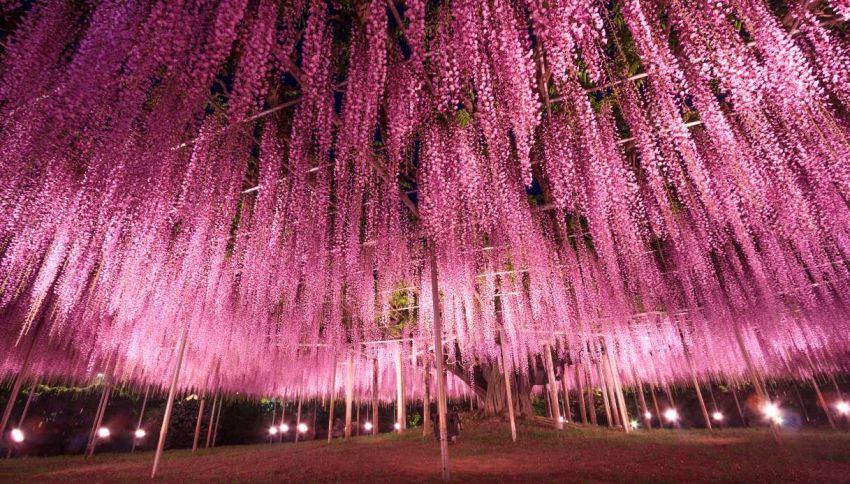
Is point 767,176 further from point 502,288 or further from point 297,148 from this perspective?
point 297,148

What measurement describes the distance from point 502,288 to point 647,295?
4353 mm

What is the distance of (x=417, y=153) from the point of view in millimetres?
5953

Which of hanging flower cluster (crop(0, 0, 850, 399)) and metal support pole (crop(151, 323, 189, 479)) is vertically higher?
hanging flower cluster (crop(0, 0, 850, 399))

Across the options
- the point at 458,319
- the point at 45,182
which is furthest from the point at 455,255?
the point at 45,182

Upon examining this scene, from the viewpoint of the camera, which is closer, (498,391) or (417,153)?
(417,153)

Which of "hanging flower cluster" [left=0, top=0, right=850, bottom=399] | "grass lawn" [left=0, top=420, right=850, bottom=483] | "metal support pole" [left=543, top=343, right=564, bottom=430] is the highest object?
"hanging flower cluster" [left=0, top=0, right=850, bottom=399]

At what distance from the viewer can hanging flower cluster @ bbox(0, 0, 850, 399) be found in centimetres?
384

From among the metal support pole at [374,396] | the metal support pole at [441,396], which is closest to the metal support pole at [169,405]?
the metal support pole at [441,396]

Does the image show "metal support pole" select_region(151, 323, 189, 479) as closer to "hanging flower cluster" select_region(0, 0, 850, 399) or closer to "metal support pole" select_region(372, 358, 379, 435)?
"hanging flower cluster" select_region(0, 0, 850, 399)

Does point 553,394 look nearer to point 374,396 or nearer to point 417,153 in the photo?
point 374,396

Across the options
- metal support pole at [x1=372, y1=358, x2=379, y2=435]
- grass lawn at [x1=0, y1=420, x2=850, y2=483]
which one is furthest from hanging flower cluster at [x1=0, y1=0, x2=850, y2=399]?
metal support pole at [x1=372, y1=358, x2=379, y2=435]

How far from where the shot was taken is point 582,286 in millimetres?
10320

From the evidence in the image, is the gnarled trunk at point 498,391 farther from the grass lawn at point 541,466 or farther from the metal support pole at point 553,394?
the grass lawn at point 541,466

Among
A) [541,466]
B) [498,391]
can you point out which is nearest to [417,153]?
[541,466]
